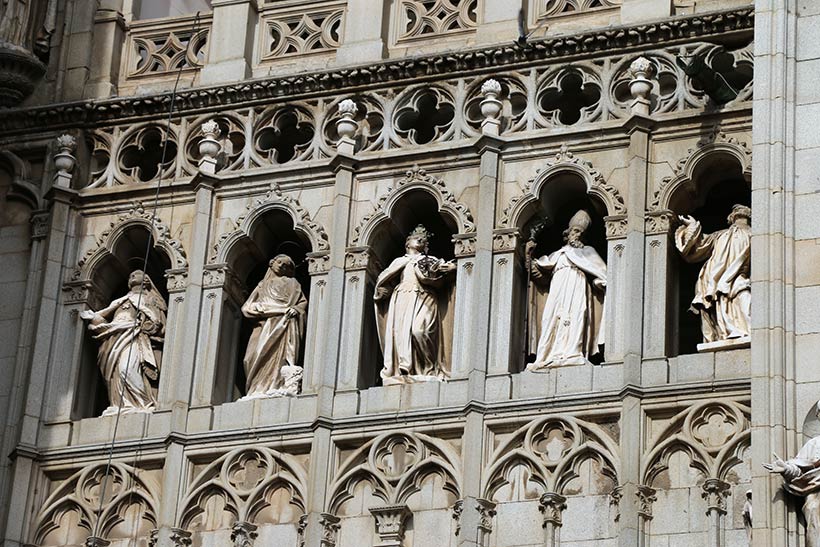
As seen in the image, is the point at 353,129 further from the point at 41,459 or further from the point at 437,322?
the point at 41,459

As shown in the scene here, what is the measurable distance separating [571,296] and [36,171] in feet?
18.2

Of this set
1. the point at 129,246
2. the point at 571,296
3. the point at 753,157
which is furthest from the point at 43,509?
the point at 753,157

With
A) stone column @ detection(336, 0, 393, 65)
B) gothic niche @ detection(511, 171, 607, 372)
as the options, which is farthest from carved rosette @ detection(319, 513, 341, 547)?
stone column @ detection(336, 0, 393, 65)

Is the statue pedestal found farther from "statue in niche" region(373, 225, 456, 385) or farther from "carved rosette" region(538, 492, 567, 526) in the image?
"statue in niche" region(373, 225, 456, 385)

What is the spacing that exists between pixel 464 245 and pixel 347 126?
5.54 feet

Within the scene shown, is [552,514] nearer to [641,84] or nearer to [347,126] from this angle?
[641,84]

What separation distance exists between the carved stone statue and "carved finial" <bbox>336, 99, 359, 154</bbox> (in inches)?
249

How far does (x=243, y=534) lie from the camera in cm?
2480

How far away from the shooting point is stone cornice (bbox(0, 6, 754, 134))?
25.6m

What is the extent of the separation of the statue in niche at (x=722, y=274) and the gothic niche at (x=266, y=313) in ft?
11.6

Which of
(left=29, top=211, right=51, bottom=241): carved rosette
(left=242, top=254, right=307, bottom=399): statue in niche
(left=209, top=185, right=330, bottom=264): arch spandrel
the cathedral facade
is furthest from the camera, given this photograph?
(left=29, top=211, right=51, bottom=241): carved rosette

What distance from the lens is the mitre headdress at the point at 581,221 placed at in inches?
997

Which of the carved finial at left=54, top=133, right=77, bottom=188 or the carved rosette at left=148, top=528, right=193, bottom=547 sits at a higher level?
the carved finial at left=54, top=133, right=77, bottom=188

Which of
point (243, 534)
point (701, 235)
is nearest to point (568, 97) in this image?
point (701, 235)
